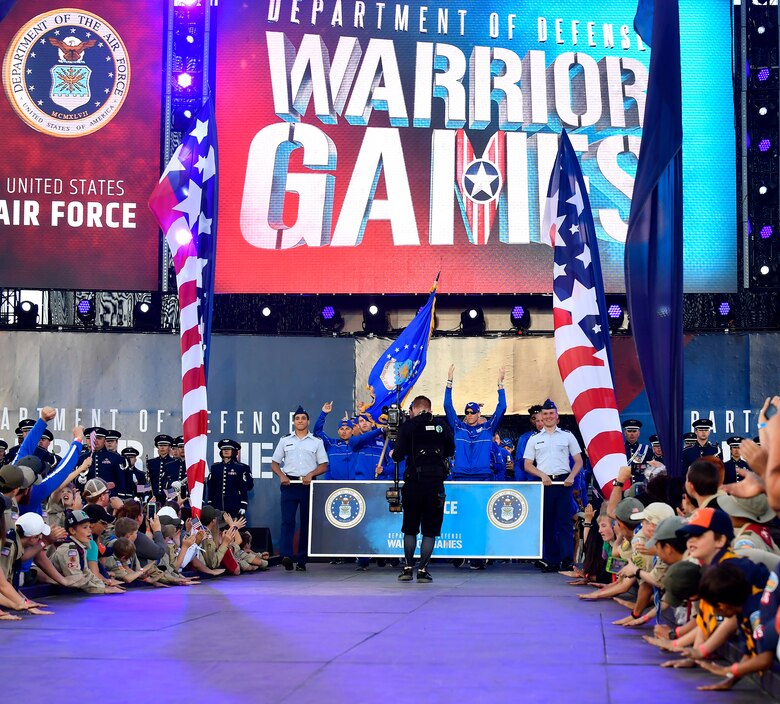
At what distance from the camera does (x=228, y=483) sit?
1777 cm

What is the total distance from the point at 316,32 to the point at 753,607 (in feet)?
49.2

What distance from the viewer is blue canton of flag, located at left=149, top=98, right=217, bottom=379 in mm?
13508

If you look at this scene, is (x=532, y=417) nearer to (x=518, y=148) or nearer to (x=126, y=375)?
(x=518, y=148)

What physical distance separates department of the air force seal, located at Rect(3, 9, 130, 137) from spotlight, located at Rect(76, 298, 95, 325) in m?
2.58

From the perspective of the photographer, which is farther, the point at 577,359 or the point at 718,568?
the point at 577,359

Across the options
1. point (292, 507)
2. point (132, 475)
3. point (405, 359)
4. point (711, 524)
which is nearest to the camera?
point (711, 524)

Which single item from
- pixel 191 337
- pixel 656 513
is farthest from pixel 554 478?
pixel 656 513

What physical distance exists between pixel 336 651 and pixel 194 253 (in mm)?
6927

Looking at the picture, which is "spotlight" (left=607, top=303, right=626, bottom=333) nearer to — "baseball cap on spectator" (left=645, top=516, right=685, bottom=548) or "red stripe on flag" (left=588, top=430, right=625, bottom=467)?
"red stripe on flag" (left=588, top=430, right=625, bottom=467)

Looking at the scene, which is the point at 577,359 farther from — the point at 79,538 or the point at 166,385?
the point at 166,385

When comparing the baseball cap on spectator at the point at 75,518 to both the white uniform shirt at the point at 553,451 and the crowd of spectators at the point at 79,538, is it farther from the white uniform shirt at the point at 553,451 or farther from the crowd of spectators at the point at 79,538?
the white uniform shirt at the point at 553,451

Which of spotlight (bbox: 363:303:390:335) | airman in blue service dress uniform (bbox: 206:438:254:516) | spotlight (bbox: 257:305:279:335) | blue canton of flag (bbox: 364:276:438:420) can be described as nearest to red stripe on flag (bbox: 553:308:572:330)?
blue canton of flag (bbox: 364:276:438:420)

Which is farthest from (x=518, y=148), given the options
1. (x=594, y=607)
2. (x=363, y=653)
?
(x=363, y=653)

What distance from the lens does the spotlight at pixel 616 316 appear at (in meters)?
19.2
